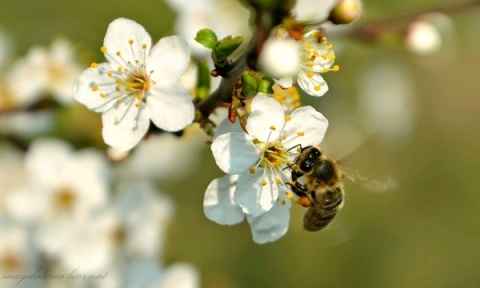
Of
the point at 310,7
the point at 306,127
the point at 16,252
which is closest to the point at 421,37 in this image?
the point at 310,7

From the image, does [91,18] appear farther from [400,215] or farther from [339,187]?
[339,187]

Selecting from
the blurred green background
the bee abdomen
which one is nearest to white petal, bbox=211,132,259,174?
the bee abdomen

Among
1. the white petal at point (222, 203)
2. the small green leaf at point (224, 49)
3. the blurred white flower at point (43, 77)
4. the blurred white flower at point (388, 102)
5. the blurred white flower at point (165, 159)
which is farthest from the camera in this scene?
the blurred white flower at point (388, 102)

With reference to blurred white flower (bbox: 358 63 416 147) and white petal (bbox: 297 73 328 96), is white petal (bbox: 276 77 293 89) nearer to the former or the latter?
white petal (bbox: 297 73 328 96)

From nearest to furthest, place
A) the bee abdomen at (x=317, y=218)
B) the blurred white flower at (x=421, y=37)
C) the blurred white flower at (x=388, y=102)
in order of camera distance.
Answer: the bee abdomen at (x=317, y=218)
the blurred white flower at (x=421, y=37)
the blurred white flower at (x=388, y=102)

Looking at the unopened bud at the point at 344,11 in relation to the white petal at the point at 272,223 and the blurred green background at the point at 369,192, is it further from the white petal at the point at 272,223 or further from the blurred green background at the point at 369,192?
the blurred green background at the point at 369,192

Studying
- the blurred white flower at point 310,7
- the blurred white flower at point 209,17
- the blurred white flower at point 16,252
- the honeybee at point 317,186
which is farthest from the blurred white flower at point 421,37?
the blurred white flower at point 16,252
